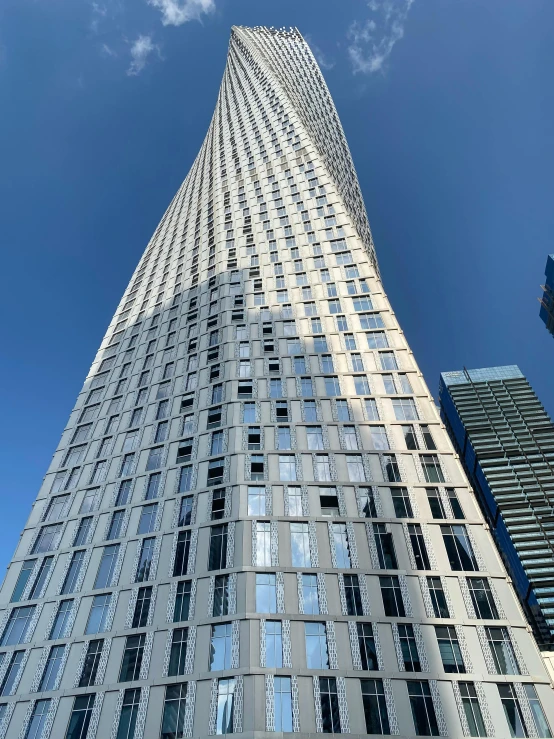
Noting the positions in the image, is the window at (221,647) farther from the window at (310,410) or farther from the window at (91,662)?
the window at (310,410)

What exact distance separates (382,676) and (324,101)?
144m

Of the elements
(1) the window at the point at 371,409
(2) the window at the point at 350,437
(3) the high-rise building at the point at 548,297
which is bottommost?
(2) the window at the point at 350,437

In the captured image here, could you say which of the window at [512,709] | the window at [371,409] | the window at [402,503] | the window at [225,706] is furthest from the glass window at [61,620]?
the window at [512,709]

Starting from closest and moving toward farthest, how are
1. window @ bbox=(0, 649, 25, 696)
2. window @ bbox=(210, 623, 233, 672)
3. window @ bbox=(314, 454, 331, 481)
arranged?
window @ bbox=(210, 623, 233, 672) → window @ bbox=(0, 649, 25, 696) → window @ bbox=(314, 454, 331, 481)

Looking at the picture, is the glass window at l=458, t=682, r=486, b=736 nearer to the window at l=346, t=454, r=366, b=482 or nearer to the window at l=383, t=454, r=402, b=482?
the window at l=383, t=454, r=402, b=482

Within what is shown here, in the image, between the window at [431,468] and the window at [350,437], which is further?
the window at [350,437]

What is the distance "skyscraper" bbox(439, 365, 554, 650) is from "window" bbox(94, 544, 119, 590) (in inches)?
2542

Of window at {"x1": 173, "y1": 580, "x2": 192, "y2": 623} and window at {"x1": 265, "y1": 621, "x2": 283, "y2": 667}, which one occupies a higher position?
window at {"x1": 173, "y1": 580, "x2": 192, "y2": 623}

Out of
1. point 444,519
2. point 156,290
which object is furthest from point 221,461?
point 156,290

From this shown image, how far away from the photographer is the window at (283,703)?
1299 inches

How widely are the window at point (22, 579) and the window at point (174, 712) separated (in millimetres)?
17977

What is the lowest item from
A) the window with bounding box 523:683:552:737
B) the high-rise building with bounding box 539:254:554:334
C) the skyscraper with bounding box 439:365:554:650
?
the window with bounding box 523:683:552:737

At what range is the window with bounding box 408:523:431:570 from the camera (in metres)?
41.2

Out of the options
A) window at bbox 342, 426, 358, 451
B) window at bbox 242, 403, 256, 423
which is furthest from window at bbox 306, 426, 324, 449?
window at bbox 242, 403, 256, 423
